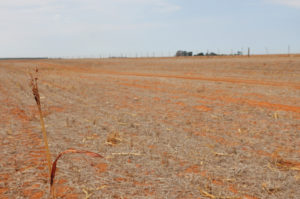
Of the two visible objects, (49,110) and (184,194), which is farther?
(49,110)

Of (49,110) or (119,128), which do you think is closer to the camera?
(119,128)

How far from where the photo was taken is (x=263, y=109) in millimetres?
8133

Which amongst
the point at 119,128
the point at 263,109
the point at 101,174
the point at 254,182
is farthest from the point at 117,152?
the point at 263,109

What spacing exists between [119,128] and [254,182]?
342 centimetres

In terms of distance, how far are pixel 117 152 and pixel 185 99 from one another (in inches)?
238

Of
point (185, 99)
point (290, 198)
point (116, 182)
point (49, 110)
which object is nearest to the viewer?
point (290, 198)

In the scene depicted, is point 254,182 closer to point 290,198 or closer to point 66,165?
point 290,198

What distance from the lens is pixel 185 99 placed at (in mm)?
10070

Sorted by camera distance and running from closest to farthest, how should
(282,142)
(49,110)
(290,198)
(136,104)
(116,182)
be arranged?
(290,198) < (116,182) < (282,142) < (49,110) < (136,104)

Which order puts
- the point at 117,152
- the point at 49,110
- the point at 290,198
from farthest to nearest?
the point at 49,110 → the point at 117,152 → the point at 290,198

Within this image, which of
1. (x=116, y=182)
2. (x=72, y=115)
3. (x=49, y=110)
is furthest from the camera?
(x=49, y=110)

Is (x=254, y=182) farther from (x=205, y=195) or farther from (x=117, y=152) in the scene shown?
(x=117, y=152)

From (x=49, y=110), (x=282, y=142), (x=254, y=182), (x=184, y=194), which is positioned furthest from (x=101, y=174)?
(x=49, y=110)

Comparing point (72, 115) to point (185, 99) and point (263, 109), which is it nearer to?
point (185, 99)
